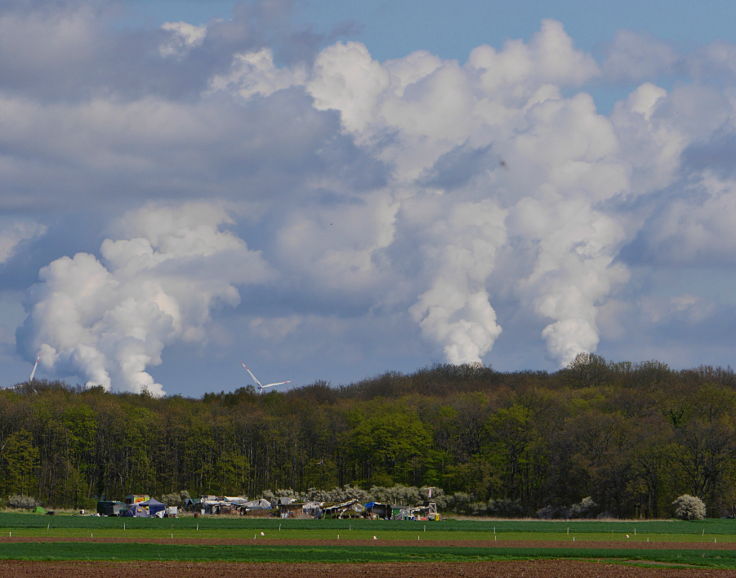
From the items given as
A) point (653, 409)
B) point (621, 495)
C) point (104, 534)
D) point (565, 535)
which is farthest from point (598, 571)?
point (653, 409)

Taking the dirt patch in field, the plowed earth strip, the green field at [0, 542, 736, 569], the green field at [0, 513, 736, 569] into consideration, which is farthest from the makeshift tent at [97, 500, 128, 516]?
the dirt patch in field

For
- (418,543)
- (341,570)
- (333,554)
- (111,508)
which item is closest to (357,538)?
(418,543)

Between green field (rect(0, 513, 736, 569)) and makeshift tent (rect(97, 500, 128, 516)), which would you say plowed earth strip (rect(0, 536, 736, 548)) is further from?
makeshift tent (rect(97, 500, 128, 516))

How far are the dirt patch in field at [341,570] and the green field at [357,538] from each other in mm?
4497

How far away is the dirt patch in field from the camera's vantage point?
72062 millimetres

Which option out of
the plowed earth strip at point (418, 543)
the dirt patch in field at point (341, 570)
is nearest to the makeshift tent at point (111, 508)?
the plowed earth strip at point (418, 543)

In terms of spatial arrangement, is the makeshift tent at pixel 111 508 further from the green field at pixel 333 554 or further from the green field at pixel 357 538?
the green field at pixel 333 554

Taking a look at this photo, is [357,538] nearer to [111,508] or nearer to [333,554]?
[333,554]

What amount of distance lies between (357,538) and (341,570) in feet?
119

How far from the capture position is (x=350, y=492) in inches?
7510

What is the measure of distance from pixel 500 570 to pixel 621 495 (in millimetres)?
99878

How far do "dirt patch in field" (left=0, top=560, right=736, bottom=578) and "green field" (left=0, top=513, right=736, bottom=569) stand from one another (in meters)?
4.50

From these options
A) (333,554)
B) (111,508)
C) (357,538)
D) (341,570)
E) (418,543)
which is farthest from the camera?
(111,508)

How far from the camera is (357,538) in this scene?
111375 mm
